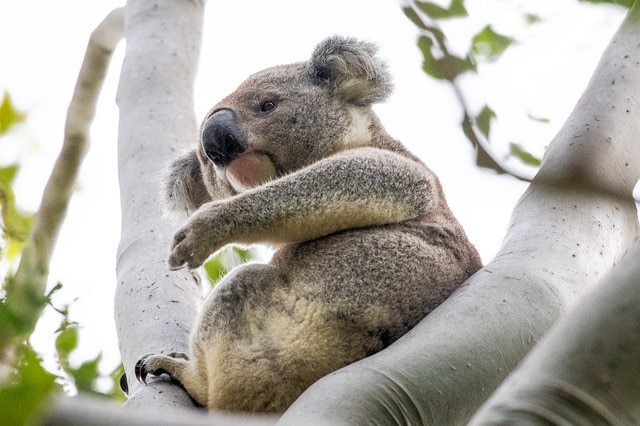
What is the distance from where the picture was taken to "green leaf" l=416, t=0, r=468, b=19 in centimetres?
141

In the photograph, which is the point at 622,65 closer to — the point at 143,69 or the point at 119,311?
the point at 119,311

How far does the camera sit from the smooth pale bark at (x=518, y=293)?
6.51 feet

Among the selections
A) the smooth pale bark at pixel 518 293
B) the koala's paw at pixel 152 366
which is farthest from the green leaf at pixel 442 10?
the koala's paw at pixel 152 366

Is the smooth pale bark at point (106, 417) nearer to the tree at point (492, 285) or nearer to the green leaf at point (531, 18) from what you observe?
the tree at point (492, 285)

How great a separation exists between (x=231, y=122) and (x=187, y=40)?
119 cm

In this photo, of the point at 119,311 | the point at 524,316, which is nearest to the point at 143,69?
the point at 119,311

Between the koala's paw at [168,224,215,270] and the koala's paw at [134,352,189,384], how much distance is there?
0.32 metres

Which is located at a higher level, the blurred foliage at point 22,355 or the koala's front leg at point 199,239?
the blurred foliage at point 22,355

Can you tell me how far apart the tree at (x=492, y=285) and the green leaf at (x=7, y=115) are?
1.03 m

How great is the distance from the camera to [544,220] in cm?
257

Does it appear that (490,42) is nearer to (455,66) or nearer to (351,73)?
(455,66)

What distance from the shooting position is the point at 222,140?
3732mm

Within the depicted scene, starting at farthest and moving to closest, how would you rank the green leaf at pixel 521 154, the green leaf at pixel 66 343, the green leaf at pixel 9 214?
the green leaf at pixel 9 214 → the green leaf at pixel 66 343 → the green leaf at pixel 521 154

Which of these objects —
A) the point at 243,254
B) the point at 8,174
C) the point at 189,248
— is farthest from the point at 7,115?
the point at 243,254
